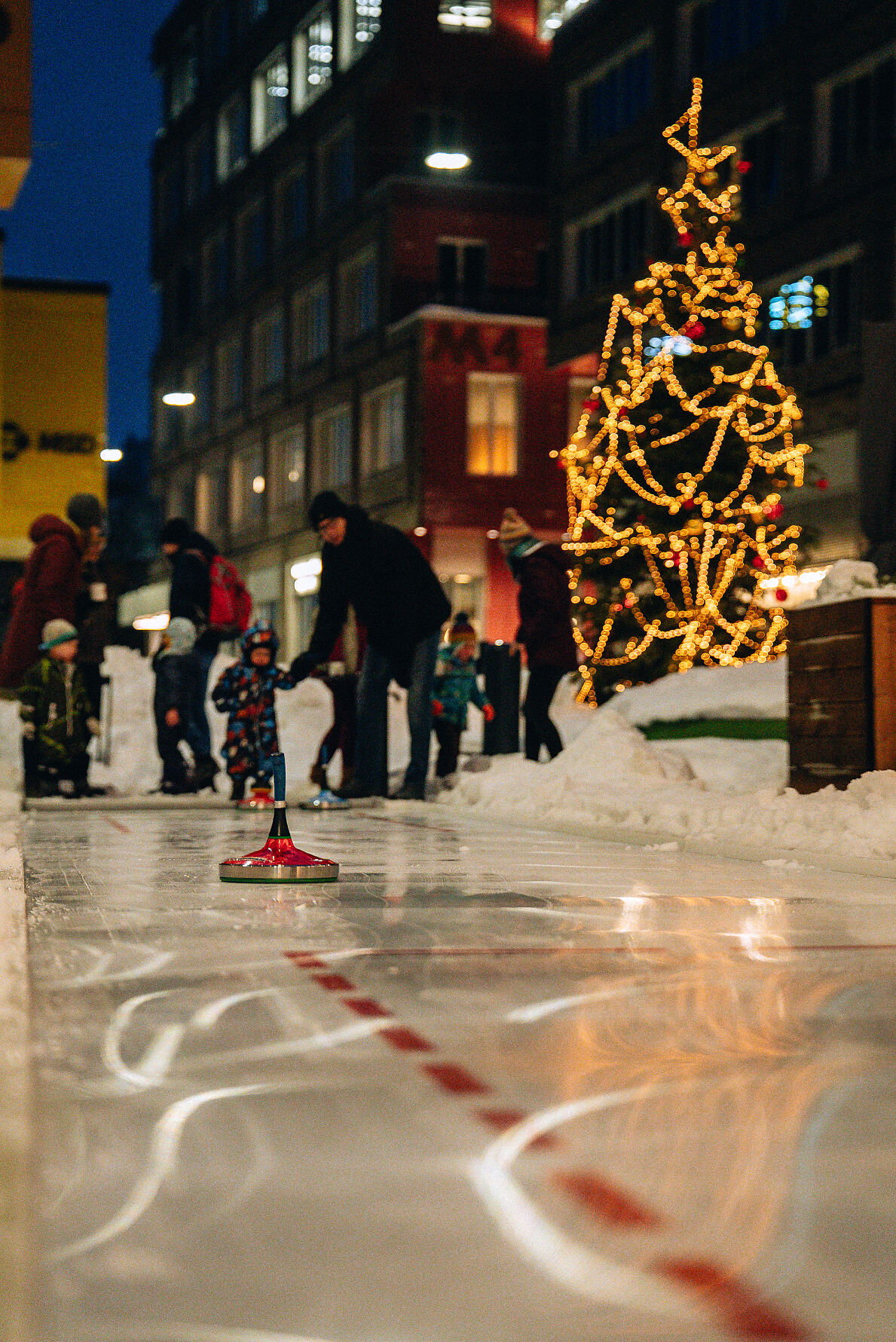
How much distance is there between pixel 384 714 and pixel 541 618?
4.52ft

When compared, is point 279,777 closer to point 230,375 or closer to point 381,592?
point 381,592

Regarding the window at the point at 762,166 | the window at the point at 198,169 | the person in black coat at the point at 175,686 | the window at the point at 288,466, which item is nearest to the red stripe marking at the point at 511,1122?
the person in black coat at the point at 175,686

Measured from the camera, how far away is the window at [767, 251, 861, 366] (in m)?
29.9

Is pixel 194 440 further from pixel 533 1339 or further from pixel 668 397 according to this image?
pixel 533 1339

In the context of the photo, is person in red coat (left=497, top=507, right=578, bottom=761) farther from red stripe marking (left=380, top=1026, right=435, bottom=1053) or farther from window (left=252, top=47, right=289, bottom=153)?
window (left=252, top=47, right=289, bottom=153)

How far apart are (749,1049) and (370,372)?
135ft

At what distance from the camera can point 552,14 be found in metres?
44.6

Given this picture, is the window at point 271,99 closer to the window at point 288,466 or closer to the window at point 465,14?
the window at point 465,14

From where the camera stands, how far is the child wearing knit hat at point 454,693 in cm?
1511

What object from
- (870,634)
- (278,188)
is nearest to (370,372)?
(278,188)

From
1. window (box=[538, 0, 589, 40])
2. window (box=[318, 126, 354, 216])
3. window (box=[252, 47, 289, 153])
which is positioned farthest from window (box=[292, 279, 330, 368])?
window (box=[538, 0, 589, 40])

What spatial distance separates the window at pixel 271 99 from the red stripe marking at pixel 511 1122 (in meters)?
50.0

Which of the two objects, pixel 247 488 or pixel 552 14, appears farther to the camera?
pixel 247 488

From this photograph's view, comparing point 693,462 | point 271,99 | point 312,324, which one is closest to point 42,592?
point 693,462
